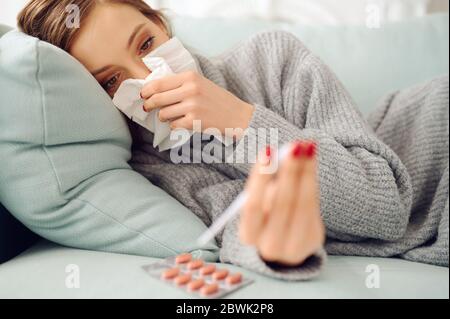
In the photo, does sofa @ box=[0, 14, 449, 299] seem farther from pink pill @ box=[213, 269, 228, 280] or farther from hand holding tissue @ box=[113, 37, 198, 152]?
hand holding tissue @ box=[113, 37, 198, 152]

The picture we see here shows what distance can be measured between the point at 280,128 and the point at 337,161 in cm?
9

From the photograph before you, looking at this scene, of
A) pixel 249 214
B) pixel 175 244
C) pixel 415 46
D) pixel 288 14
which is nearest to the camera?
pixel 249 214

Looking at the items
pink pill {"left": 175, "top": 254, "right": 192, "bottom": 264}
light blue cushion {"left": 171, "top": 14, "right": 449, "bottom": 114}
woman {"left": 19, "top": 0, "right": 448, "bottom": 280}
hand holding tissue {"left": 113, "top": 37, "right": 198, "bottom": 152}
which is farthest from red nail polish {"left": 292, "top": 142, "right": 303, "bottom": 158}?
light blue cushion {"left": 171, "top": 14, "right": 449, "bottom": 114}

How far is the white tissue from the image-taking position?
0.75 meters

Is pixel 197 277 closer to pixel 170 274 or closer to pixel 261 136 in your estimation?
pixel 170 274

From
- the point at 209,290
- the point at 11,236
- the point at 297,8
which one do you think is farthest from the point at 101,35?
the point at 297,8

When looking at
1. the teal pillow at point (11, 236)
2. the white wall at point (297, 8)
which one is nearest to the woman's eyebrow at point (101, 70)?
the teal pillow at point (11, 236)

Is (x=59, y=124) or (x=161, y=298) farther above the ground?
(x=59, y=124)

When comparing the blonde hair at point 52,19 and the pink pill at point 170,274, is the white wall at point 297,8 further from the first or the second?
the pink pill at point 170,274

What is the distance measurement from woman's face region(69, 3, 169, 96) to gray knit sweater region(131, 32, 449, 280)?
0.40 feet

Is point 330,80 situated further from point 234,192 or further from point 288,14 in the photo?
point 288,14

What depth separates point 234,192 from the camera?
28.8 inches
